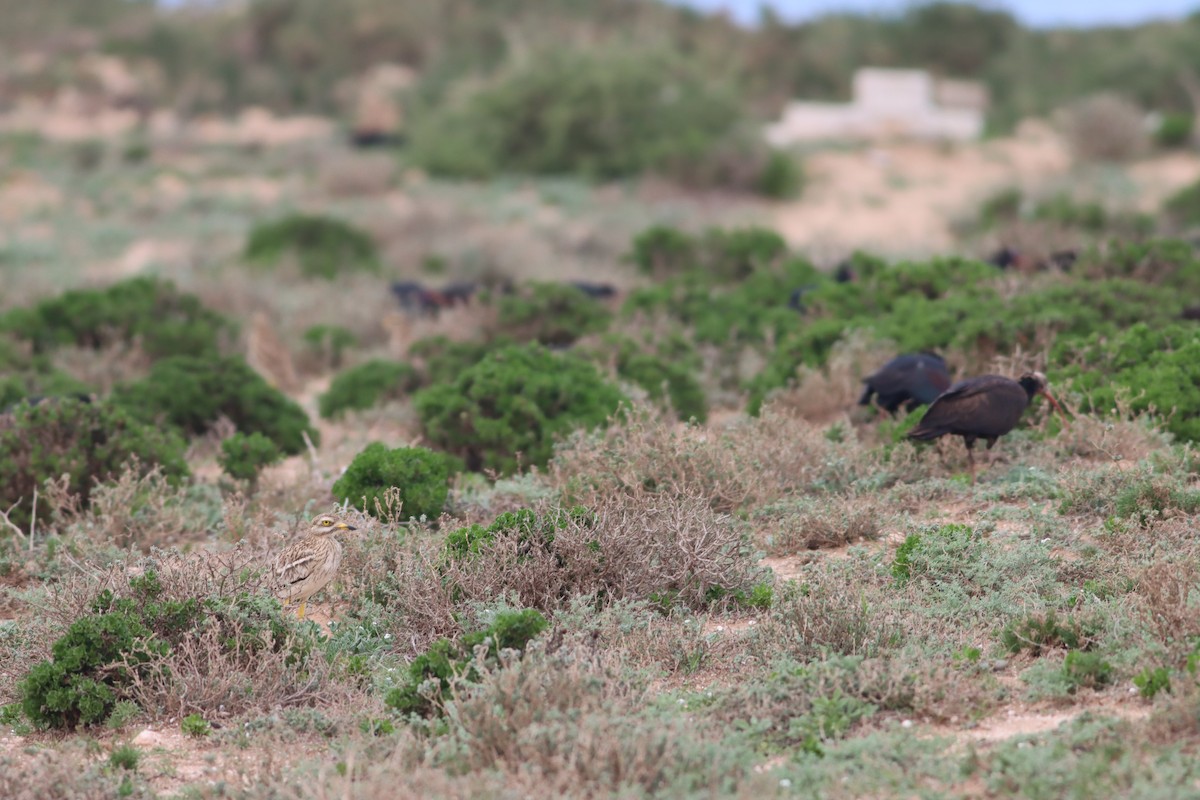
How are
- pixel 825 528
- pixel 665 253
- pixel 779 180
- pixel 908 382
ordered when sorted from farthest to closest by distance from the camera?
pixel 779 180, pixel 665 253, pixel 908 382, pixel 825 528

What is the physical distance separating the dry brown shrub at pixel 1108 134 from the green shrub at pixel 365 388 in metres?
17.7

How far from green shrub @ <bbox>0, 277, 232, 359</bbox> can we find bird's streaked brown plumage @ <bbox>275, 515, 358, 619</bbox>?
5.99m

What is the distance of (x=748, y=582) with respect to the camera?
18.5ft

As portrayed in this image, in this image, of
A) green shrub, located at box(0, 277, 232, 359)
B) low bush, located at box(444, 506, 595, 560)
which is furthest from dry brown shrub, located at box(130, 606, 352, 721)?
green shrub, located at box(0, 277, 232, 359)

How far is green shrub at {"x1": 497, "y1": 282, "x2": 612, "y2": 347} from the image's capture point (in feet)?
36.4

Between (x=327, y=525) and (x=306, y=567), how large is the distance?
0.84ft

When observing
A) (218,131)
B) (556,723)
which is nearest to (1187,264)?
(556,723)

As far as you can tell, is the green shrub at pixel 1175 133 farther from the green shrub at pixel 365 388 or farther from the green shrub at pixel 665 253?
the green shrub at pixel 365 388

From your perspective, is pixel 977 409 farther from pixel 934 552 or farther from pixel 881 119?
pixel 881 119

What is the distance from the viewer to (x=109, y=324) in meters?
11.4

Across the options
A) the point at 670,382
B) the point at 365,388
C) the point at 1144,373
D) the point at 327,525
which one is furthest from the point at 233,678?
the point at 365,388

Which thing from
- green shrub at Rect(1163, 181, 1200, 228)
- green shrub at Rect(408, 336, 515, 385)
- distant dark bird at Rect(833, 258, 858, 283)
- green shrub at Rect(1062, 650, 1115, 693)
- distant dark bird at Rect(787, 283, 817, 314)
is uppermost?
green shrub at Rect(1062, 650, 1115, 693)

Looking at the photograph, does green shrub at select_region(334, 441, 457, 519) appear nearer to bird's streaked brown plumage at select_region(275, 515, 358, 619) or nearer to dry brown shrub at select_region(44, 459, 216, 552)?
dry brown shrub at select_region(44, 459, 216, 552)

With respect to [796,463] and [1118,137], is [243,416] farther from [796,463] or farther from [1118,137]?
[1118,137]
